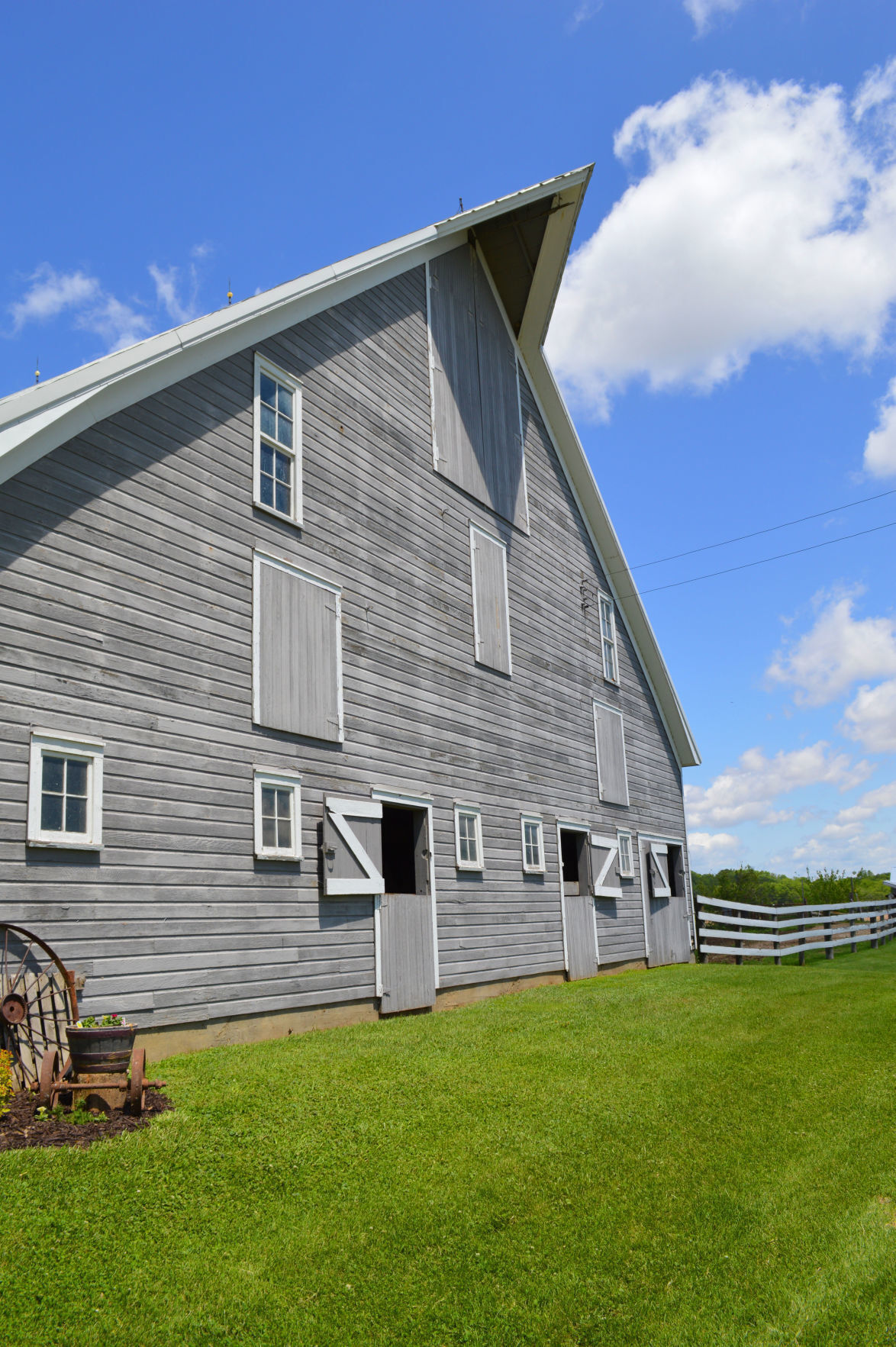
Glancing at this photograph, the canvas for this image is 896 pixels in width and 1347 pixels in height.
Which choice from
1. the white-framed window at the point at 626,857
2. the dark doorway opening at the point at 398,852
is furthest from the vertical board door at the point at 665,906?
the dark doorway opening at the point at 398,852

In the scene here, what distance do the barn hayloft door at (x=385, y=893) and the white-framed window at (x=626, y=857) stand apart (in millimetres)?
6845

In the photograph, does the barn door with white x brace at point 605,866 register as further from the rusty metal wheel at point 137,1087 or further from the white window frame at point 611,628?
the rusty metal wheel at point 137,1087

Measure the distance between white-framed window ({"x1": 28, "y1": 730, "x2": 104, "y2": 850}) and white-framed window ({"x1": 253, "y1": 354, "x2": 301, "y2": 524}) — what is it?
3.38 m

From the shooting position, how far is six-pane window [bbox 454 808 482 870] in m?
13.2

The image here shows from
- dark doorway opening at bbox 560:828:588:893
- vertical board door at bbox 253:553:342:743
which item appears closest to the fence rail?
dark doorway opening at bbox 560:828:588:893

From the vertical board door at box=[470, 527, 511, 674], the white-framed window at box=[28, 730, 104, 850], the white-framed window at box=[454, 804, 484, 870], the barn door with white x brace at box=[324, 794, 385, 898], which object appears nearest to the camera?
the white-framed window at box=[28, 730, 104, 850]

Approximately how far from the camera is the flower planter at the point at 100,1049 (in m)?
6.48

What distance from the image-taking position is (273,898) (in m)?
9.73

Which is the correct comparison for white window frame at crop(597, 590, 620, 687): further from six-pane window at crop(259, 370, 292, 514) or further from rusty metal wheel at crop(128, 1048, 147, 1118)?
rusty metal wheel at crop(128, 1048, 147, 1118)

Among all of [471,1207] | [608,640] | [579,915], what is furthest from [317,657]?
[608,640]

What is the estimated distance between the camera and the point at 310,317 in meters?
11.6

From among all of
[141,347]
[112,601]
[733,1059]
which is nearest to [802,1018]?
[733,1059]

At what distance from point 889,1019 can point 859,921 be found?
1593cm

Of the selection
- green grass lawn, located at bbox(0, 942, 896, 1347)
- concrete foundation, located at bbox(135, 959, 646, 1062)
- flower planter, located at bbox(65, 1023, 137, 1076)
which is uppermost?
flower planter, located at bbox(65, 1023, 137, 1076)
